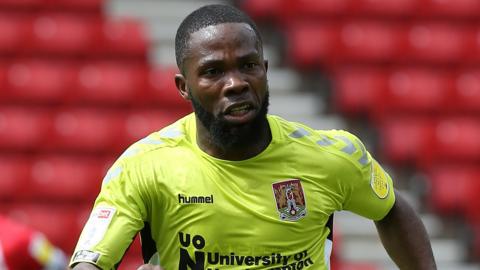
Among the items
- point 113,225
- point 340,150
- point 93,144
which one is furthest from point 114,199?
point 93,144

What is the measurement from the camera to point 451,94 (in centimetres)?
896

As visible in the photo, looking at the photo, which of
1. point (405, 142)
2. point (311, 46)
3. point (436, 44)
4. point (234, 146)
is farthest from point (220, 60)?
point (436, 44)

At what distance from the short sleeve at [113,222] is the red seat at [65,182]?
188 inches

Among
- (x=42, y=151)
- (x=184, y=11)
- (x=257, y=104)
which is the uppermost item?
(x=257, y=104)

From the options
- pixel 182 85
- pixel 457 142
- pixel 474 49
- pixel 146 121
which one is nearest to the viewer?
pixel 182 85

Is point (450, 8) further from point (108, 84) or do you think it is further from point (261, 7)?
point (108, 84)

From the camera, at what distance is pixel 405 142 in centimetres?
841

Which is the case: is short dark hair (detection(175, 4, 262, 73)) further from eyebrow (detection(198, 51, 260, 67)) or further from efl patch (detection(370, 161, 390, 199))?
efl patch (detection(370, 161, 390, 199))

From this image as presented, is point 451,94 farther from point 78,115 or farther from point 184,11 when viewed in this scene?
point 78,115

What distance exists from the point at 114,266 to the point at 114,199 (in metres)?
0.17

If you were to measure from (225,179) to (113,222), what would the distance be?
340 mm

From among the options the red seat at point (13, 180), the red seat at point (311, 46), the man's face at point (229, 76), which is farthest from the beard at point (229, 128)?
the red seat at point (311, 46)

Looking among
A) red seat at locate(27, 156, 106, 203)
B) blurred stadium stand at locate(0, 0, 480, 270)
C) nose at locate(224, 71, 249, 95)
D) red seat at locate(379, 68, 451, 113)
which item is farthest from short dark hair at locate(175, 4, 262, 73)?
red seat at locate(379, 68, 451, 113)

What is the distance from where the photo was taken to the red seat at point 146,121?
797 centimetres
